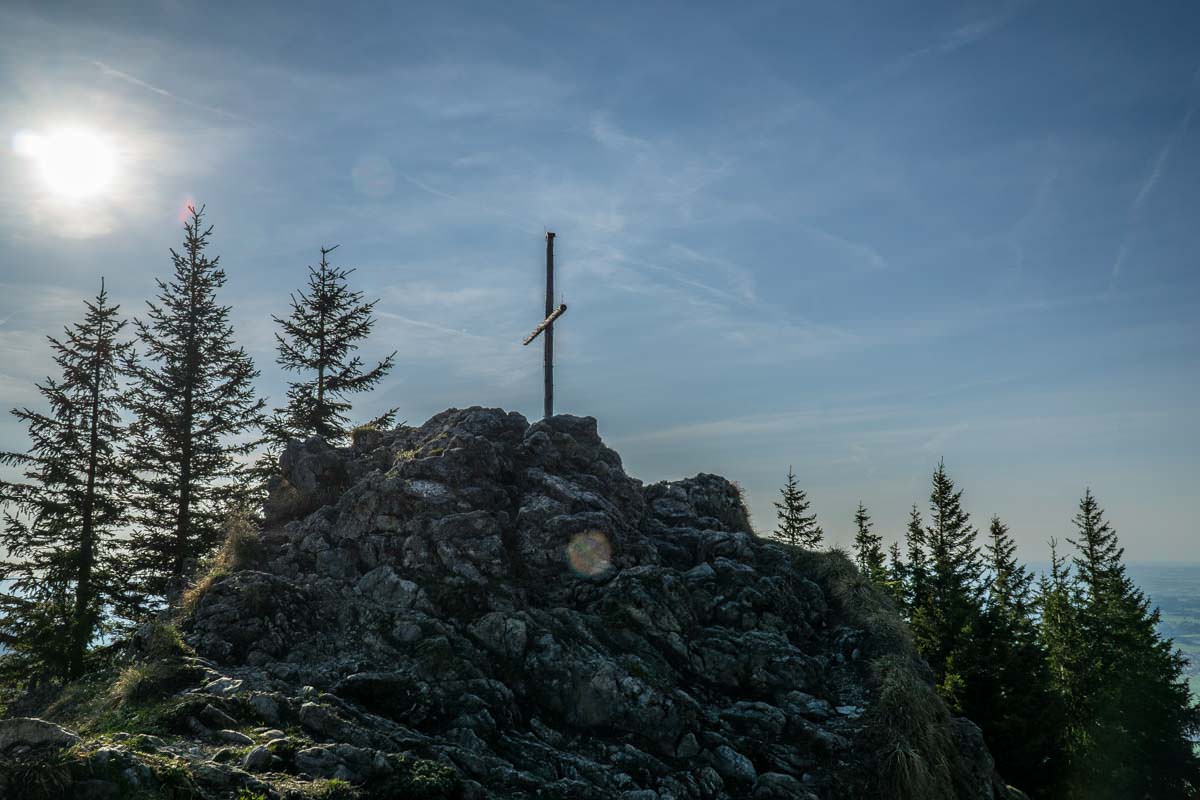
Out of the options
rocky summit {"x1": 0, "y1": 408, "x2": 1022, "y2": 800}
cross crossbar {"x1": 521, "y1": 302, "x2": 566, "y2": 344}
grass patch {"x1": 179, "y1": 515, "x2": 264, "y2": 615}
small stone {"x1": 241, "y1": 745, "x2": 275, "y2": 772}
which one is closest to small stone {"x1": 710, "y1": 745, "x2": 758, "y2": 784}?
rocky summit {"x1": 0, "y1": 408, "x2": 1022, "y2": 800}

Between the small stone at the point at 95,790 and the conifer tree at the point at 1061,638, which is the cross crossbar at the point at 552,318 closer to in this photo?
the small stone at the point at 95,790

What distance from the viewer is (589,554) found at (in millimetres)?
20641

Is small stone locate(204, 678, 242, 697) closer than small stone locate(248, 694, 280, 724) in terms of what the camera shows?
No

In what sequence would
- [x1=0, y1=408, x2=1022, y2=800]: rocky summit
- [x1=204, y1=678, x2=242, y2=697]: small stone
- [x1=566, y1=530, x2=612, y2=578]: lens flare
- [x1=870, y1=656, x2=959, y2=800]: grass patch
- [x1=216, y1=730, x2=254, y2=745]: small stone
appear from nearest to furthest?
[x1=216, y1=730, x2=254, y2=745]: small stone < [x1=0, y1=408, x2=1022, y2=800]: rocky summit < [x1=204, y1=678, x2=242, y2=697]: small stone < [x1=870, y1=656, x2=959, y2=800]: grass patch < [x1=566, y1=530, x2=612, y2=578]: lens flare

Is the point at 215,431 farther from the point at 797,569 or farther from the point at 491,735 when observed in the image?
the point at 797,569

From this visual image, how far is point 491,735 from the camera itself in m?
14.1

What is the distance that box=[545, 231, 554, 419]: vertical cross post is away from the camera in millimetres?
30188

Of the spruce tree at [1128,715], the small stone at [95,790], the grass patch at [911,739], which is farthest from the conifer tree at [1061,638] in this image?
the small stone at [95,790]

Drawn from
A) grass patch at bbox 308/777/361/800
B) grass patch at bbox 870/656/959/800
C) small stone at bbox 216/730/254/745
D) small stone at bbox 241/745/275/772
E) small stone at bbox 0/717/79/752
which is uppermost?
small stone at bbox 0/717/79/752

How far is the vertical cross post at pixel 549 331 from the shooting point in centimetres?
3019

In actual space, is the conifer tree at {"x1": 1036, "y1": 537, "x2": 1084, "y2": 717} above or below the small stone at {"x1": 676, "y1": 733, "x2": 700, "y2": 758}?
below

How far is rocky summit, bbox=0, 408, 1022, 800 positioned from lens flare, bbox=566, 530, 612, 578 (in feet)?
0.20

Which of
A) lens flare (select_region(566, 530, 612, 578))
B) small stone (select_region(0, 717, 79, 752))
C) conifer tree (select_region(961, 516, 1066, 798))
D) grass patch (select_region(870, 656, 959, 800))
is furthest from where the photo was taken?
conifer tree (select_region(961, 516, 1066, 798))

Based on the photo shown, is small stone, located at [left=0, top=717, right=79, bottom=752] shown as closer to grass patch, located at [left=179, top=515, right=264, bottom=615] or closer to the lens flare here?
grass patch, located at [left=179, top=515, right=264, bottom=615]
